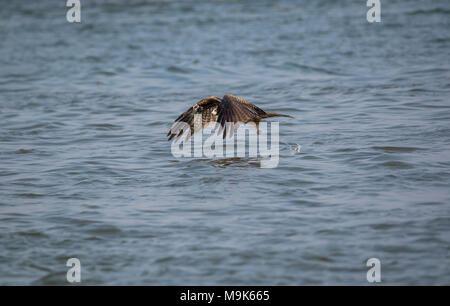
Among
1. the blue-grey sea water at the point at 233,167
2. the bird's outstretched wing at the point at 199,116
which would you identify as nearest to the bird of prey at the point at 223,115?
the bird's outstretched wing at the point at 199,116

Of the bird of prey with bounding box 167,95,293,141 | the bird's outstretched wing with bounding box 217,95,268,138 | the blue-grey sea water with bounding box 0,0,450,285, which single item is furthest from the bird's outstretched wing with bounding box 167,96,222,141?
the bird's outstretched wing with bounding box 217,95,268,138

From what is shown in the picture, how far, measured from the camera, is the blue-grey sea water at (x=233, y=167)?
4.50 m

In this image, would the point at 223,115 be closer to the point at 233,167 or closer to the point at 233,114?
the point at 233,114

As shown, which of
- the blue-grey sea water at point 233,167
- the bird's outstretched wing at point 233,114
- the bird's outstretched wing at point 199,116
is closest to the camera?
the blue-grey sea water at point 233,167

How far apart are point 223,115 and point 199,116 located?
0.97m

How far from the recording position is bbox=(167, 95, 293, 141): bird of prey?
636cm

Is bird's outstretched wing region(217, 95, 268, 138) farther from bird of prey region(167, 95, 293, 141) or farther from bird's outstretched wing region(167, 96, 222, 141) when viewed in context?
bird's outstretched wing region(167, 96, 222, 141)

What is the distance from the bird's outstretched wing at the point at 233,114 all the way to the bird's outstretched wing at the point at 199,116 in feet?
1.79

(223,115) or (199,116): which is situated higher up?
(199,116)

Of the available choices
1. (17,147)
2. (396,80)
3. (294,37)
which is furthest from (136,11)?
(17,147)

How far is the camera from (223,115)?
6.37 m

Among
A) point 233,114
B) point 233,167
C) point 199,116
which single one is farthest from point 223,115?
point 199,116

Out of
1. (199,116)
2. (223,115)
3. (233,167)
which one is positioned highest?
(199,116)

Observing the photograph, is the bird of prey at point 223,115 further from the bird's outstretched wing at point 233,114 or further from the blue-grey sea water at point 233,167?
the blue-grey sea water at point 233,167
